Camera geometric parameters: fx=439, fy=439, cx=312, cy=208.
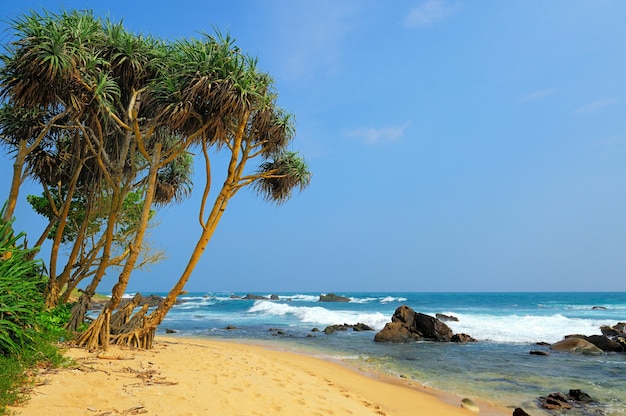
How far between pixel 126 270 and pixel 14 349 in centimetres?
346

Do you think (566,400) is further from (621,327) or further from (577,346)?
(621,327)

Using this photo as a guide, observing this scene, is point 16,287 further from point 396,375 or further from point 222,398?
point 396,375

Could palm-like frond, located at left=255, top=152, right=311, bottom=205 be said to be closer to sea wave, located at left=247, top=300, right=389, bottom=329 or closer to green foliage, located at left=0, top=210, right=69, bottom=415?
green foliage, located at left=0, top=210, right=69, bottom=415

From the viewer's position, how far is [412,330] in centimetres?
1991

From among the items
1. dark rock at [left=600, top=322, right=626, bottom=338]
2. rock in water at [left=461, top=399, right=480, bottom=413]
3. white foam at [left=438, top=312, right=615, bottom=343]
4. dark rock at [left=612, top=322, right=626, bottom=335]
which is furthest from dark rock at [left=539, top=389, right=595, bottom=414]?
dark rock at [left=612, top=322, right=626, bottom=335]

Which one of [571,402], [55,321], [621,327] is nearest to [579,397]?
[571,402]

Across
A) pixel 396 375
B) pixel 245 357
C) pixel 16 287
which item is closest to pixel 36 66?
pixel 16 287

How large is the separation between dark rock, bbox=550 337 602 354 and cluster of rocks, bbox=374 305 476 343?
3564 mm

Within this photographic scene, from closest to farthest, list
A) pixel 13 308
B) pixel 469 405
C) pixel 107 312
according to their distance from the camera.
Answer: pixel 13 308
pixel 469 405
pixel 107 312

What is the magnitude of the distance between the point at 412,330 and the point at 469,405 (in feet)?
40.5

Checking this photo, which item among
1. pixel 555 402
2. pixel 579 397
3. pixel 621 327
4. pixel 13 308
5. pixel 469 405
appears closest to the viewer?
pixel 13 308

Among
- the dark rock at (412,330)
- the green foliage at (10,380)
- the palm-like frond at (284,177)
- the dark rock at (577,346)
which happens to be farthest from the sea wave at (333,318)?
the green foliage at (10,380)

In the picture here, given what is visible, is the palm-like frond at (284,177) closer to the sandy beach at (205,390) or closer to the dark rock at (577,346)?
the sandy beach at (205,390)

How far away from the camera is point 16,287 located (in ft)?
17.8
